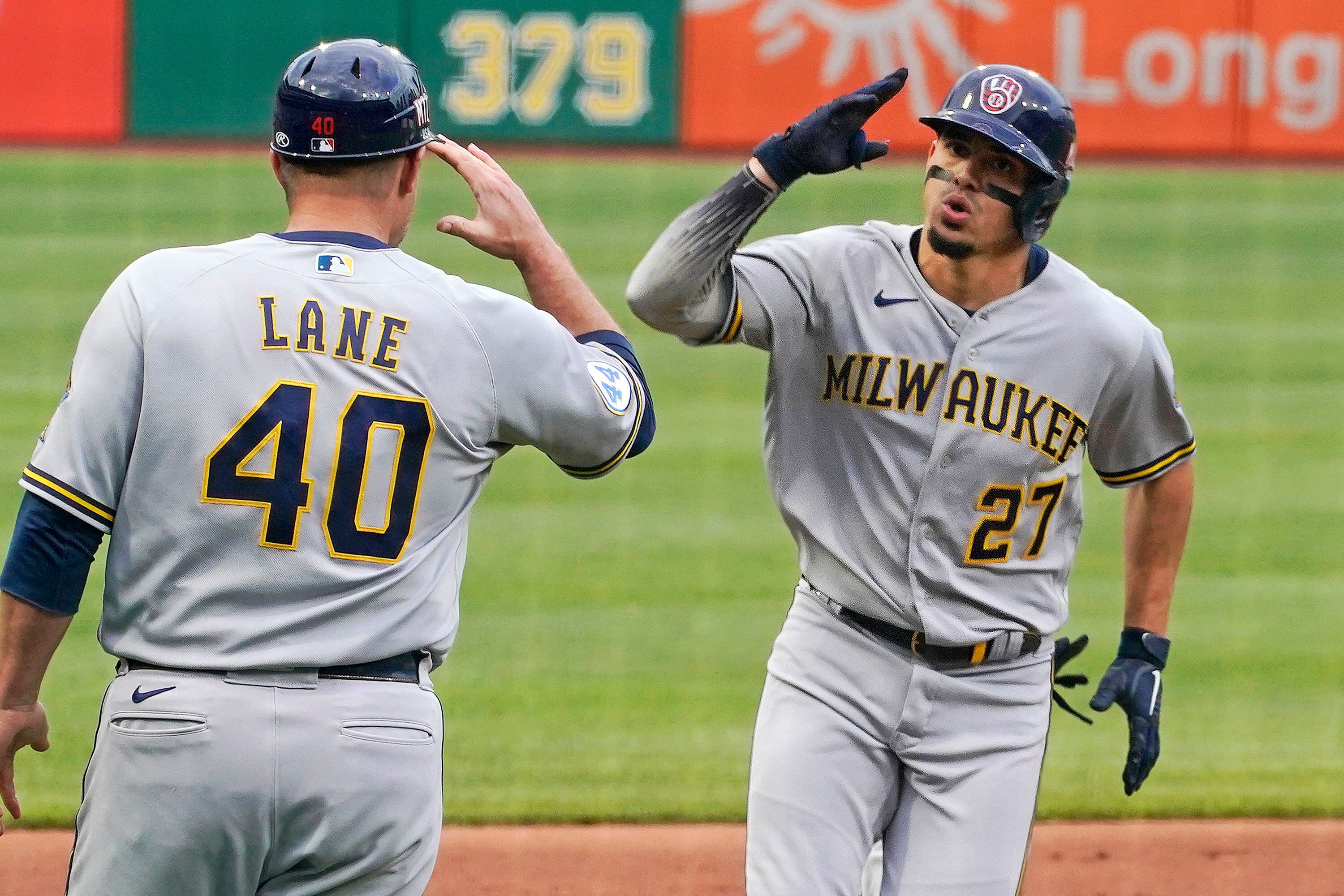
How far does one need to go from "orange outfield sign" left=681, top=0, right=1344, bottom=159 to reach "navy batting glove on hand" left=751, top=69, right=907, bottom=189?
13735 millimetres

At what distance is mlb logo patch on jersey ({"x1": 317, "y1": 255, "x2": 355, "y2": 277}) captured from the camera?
2678 mm

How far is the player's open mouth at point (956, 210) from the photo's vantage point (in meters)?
3.41

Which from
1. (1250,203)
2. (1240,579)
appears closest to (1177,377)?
(1240,579)

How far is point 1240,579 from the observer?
813 centimetres

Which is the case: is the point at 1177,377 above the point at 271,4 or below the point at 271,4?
below

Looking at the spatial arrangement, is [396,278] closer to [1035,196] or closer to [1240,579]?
[1035,196]

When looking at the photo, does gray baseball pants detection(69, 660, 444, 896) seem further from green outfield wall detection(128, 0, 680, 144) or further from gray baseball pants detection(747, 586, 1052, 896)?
green outfield wall detection(128, 0, 680, 144)

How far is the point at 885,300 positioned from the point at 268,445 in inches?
52.3

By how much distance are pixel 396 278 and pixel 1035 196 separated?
1302 millimetres

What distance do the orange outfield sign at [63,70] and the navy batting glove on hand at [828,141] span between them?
46.9 feet

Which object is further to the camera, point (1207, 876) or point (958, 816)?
point (1207, 876)

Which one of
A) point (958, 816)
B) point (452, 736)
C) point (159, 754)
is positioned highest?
point (159, 754)

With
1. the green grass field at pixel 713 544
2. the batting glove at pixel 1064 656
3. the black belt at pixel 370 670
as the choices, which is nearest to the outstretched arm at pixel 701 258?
the black belt at pixel 370 670

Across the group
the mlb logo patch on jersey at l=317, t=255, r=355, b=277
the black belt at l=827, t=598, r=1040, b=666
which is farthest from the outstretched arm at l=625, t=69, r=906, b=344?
the mlb logo patch on jersey at l=317, t=255, r=355, b=277
